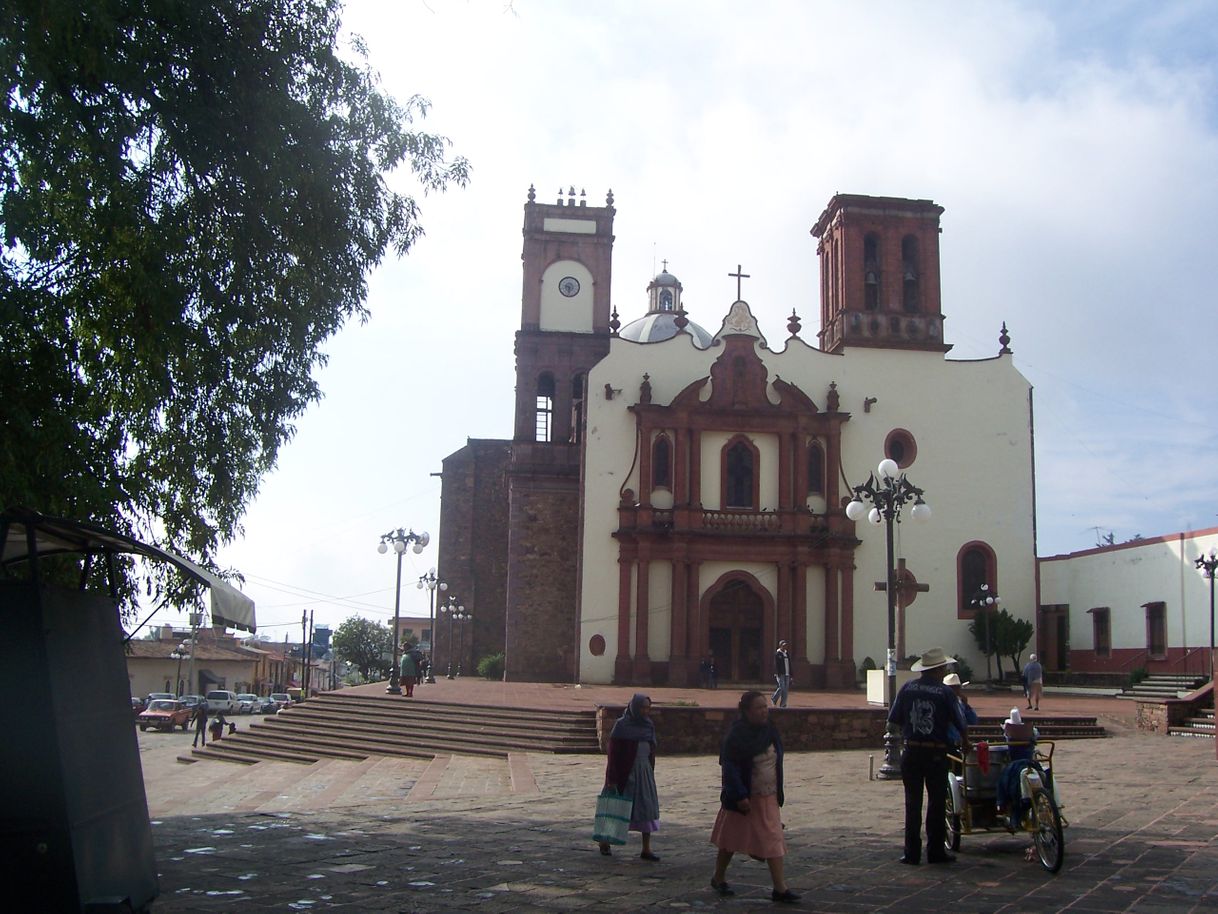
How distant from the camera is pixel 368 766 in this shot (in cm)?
1933

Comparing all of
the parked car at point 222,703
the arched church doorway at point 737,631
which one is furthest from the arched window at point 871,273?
the parked car at point 222,703

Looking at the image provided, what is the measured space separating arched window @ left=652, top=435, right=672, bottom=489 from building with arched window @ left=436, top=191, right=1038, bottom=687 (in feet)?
0.17

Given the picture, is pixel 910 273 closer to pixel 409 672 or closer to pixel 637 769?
pixel 409 672

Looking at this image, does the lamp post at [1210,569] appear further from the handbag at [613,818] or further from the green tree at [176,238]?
the green tree at [176,238]

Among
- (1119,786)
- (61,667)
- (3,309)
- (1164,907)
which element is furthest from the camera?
(1119,786)

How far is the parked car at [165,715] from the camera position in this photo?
43.6 m

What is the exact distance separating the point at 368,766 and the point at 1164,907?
47.9 feet

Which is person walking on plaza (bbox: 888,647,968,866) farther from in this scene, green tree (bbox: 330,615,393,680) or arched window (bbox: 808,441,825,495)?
green tree (bbox: 330,615,393,680)

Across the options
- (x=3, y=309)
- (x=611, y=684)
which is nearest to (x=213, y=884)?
(x=3, y=309)

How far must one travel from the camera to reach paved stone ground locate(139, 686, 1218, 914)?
24.1 feet

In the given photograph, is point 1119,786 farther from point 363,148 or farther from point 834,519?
point 834,519

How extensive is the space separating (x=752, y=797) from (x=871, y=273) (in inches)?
1193

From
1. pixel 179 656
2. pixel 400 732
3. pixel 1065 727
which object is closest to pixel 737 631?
pixel 1065 727

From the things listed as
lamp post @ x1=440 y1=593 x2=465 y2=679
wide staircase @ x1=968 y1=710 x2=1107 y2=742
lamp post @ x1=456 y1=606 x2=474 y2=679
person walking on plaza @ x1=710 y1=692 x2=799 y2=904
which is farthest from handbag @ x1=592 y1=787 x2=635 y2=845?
lamp post @ x1=456 y1=606 x2=474 y2=679
